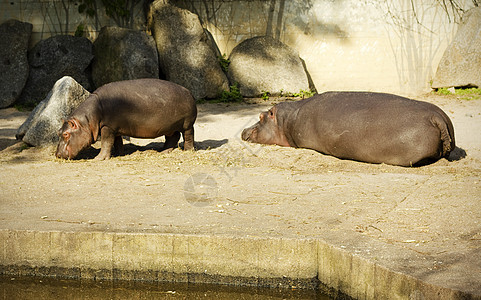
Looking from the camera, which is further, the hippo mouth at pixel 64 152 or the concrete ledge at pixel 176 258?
the hippo mouth at pixel 64 152

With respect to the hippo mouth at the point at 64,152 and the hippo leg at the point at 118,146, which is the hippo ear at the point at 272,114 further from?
the hippo mouth at the point at 64,152

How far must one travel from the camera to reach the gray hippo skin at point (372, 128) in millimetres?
7348

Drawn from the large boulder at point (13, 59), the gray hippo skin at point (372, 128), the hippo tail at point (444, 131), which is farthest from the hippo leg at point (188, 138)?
the large boulder at point (13, 59)

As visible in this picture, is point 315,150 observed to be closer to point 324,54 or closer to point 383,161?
point 383,161

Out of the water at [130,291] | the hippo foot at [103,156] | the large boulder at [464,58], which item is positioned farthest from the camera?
the large boulder at [464,58]

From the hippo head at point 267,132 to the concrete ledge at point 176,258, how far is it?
476 cm

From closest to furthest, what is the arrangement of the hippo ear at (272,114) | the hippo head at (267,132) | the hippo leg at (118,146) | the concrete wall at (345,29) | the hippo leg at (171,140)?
1. the hippo leg at (118,146)
2. the hippo leg at (171,140)
3. the hippo head at (267,132)
4. the hippo ear at (272,114)
5. the concrete wall at (345,29)

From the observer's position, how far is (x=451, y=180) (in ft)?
21.5

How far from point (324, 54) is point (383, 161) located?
6704 millimetres

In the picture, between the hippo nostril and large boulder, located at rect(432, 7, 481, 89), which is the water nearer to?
the hippo nostril

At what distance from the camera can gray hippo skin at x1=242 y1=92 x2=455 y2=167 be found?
7.35m

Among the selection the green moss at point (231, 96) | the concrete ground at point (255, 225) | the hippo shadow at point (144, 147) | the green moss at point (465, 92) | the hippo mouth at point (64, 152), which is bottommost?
the green moss at point (231, 96)

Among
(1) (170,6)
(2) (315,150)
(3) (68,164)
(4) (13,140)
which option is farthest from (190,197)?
(1) (170,6)

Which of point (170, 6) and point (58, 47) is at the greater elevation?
point (170, 6)
